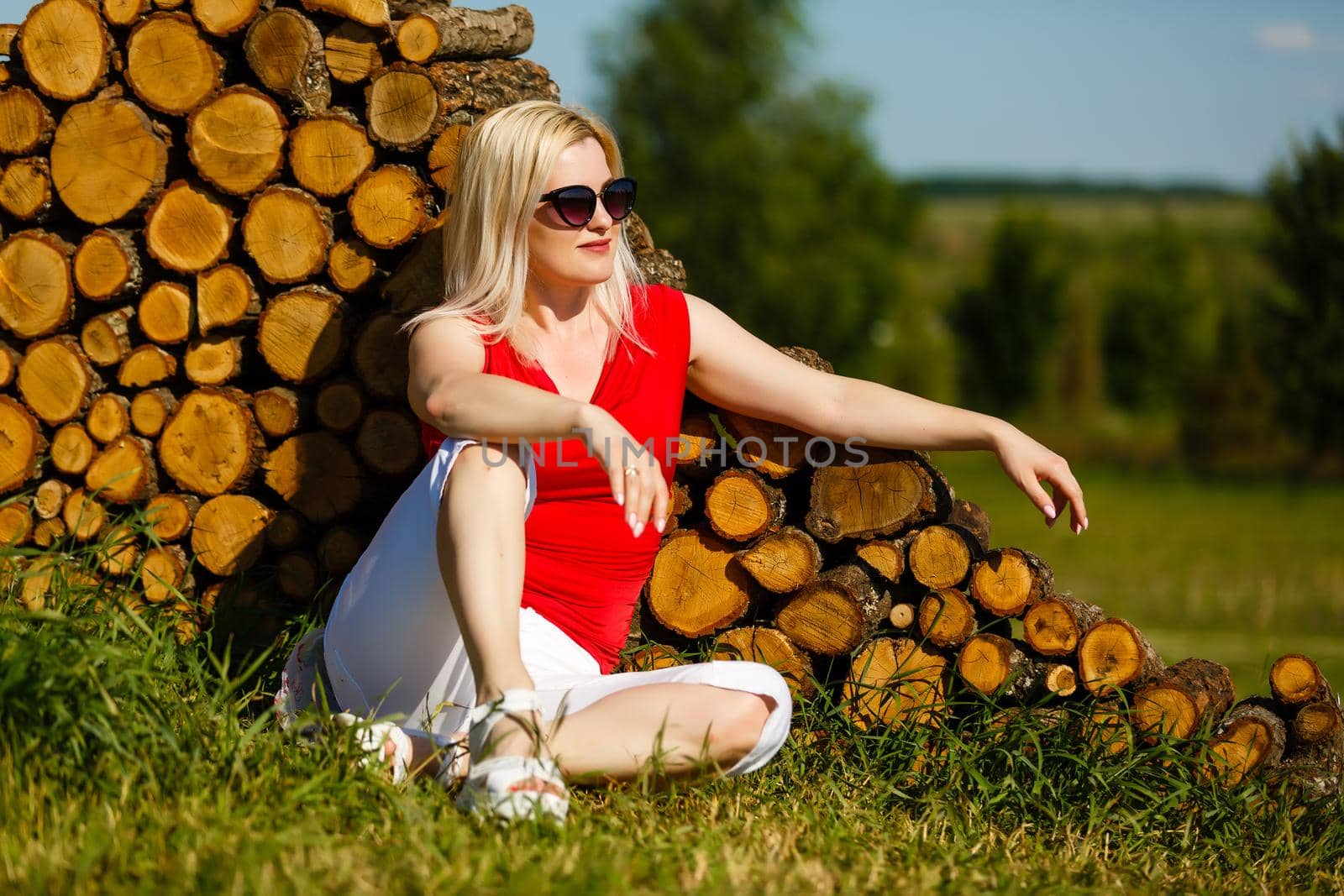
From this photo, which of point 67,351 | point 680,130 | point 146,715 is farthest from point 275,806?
point 680,130

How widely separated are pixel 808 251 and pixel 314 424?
21.4 m

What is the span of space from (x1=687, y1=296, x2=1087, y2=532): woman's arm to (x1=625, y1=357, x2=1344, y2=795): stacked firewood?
157 mm

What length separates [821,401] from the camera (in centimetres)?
295

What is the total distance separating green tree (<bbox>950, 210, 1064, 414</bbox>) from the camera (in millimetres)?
31828

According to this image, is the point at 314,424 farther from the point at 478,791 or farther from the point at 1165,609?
the point at 1165,609

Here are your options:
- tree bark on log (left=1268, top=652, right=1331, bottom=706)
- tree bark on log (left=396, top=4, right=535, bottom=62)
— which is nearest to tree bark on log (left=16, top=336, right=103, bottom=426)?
tree bark on log (left=396, top=4, right=535, bottom=62)

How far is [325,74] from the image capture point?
3342mm

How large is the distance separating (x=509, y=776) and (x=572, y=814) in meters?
0.20

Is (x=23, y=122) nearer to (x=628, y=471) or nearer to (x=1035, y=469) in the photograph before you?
(x=628, y=471)

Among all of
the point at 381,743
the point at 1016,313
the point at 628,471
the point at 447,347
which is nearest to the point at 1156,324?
the point at 1016,313

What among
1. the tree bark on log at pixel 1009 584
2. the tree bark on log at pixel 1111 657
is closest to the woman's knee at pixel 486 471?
the tree bark on log at pixel 1009 584

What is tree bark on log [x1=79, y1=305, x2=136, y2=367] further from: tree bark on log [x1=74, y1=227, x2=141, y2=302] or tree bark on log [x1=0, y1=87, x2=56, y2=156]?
tree bark on log [x1=0, y1=87, x2=56, y2=156]

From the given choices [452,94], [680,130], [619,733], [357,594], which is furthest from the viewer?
[680,130]

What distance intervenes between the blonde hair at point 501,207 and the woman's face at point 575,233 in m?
0.02
